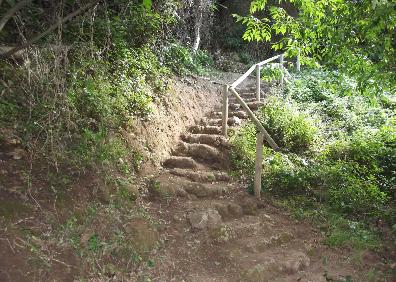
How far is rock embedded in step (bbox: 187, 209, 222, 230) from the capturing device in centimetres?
521

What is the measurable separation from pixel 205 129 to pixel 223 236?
10.9 feet

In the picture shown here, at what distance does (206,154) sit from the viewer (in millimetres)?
7160

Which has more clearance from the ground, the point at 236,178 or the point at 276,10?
the point at 276,10

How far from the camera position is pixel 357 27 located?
5441mm

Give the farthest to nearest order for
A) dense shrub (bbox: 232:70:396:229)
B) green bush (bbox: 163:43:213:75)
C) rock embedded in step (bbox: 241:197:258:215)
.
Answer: green bush (bbox: 163:43:213:75), dense shrub (bbox: 232:70:396:229), rock embedded in step (bbox: 241:197:258:215)

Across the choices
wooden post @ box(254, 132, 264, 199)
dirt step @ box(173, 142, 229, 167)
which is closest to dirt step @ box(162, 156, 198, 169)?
dirt step @ box(173, 142, 229, 167)

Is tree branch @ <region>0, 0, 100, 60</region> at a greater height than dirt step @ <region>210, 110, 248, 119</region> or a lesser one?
Answer: greater

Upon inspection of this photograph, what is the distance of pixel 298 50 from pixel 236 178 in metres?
2.44

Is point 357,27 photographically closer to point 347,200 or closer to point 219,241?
point 347,200

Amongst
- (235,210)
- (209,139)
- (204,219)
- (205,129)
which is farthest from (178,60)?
(204,219)

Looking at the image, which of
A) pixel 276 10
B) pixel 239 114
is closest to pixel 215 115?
pixel 239 114

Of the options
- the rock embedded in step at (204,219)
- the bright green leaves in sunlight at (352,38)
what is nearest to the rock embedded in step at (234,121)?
the bright green leaves in sunlight at (352,38)

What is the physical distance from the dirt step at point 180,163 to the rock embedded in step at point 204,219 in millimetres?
1485

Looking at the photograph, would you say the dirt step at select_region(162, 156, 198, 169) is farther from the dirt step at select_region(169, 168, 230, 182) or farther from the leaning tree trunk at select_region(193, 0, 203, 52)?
the leaning tree trunk at select_region(193, 0, 203, 52)
